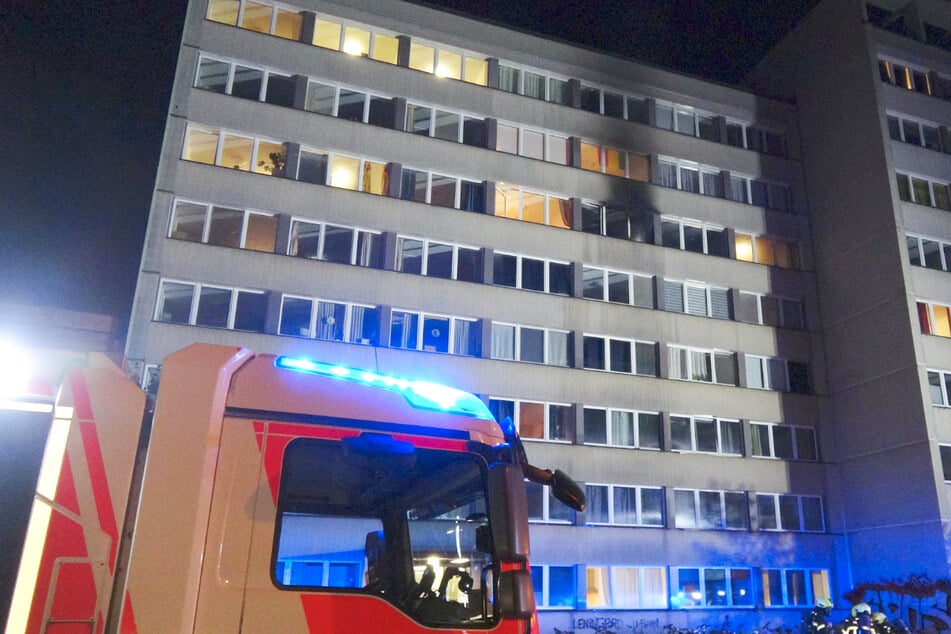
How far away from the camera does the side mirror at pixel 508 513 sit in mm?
3611

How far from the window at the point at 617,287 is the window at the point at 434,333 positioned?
492 centimetres

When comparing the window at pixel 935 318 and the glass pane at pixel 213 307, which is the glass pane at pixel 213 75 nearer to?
the glass pane at pixel 213 307

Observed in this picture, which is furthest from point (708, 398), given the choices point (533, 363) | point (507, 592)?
point (507, 592)

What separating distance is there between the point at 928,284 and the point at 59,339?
29.3m

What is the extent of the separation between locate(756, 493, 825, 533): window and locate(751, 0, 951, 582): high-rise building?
0.63m

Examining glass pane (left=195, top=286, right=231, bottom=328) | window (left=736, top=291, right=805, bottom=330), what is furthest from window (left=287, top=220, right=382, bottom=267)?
window (left=736, top=291, right=805, bottom=330)

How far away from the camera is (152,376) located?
3.90 m

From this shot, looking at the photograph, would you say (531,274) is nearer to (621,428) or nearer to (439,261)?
(439,261)

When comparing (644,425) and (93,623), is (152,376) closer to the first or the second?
(93,623)

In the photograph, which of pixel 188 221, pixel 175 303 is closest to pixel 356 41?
pixel 188 221

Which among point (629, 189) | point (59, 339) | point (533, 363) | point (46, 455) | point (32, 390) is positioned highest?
point (629, 189)

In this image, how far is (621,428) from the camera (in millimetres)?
24906

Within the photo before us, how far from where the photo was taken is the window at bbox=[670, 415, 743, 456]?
25.6 m

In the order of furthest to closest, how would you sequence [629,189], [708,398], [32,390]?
[629,189] → [708,398] → [32,390]
